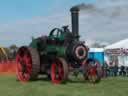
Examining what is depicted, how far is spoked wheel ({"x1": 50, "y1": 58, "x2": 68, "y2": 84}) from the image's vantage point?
1593cm

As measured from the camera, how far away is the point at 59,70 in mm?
16391

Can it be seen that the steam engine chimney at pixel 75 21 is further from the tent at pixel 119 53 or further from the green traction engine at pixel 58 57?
the tent at pixel 119 53

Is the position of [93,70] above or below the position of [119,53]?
below

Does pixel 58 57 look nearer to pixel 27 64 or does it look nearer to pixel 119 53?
pixel 27 64

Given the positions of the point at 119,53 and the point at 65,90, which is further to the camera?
the point at 119,53

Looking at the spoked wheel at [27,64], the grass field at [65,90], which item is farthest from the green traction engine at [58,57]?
the grass field at [65,90]

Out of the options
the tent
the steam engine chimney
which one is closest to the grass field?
the steam engine chimney

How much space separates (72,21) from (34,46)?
2058 mm

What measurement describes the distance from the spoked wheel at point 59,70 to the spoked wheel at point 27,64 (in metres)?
0.99

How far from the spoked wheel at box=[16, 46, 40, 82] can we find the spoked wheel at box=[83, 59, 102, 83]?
205 centimetres

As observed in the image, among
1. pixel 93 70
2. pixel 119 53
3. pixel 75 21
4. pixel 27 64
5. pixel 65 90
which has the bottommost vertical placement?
pixel 65 90

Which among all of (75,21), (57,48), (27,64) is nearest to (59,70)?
(57,48)

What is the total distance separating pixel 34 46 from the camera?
60.5 feet

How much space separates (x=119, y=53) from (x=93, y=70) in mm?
11564
